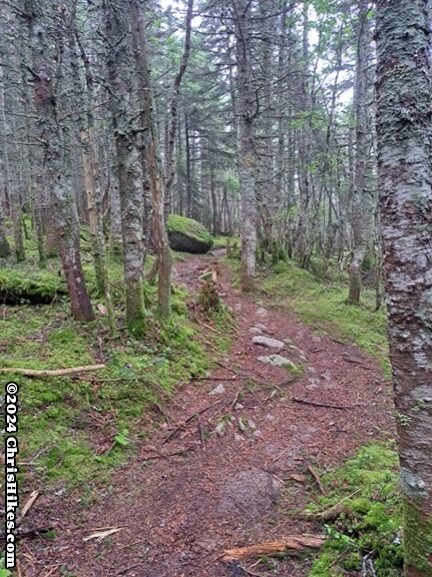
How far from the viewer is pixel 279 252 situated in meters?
14.6

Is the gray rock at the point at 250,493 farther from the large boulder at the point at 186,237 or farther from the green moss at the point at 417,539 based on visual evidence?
the large boulder at the point at 186,237

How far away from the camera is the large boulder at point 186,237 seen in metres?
18.0

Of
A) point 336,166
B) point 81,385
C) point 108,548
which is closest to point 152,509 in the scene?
point 108,548

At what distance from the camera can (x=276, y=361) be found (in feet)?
25.7

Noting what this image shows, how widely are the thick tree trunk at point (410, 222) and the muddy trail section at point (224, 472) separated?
1483mm

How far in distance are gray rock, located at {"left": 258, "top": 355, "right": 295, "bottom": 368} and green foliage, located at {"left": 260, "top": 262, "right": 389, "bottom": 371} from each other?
6.81 ft

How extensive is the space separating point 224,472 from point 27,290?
197 inches

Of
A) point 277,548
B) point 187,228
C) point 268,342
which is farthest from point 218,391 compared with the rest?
point 187,228

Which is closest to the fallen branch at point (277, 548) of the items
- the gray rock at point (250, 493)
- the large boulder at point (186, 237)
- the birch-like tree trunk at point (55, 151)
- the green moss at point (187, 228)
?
the gray rock at point (250, 493)

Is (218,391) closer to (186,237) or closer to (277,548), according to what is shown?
(277,548)

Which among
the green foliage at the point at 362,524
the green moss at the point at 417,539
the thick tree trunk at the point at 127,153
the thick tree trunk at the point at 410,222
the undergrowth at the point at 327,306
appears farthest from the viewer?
the undergrowth at the point at 327,306

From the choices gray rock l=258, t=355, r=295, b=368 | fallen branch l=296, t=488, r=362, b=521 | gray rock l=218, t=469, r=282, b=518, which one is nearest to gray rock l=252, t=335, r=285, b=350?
gray rock l=258, t=355, r=295, b=368

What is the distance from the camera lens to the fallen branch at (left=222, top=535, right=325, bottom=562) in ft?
11.1

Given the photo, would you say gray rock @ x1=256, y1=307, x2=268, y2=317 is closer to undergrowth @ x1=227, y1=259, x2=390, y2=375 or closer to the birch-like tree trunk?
undergrowth @ x1=227, y1=259, x2=390, y2=375
